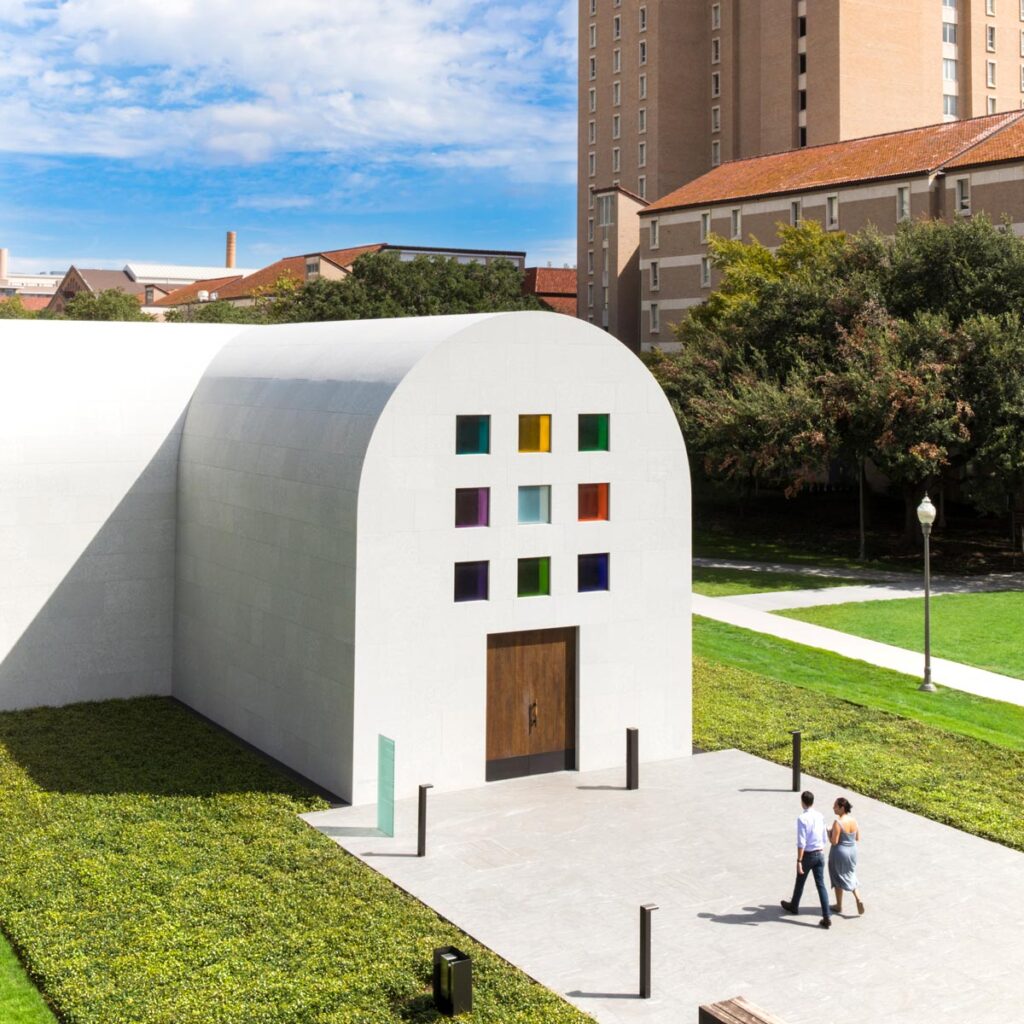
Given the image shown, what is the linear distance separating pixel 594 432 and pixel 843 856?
315 inches

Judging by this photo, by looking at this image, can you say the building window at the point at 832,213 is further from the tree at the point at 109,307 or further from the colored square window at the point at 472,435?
the tree at the point at 109,307

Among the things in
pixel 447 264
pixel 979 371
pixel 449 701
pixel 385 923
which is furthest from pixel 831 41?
pixel 385 923

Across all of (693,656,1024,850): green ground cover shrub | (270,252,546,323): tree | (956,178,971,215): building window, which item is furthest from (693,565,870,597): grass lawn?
(270,252,546,323): tree

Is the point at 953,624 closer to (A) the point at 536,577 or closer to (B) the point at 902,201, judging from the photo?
(A) the point at 536,577

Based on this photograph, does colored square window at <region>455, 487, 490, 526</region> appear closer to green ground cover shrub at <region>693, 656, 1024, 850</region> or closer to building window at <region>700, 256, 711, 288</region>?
green ground cover shrub at <region>693, 656, 1024, 850</region>

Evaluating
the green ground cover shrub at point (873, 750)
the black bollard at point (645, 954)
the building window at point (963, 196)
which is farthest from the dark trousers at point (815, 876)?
the building window at point (963, 196)

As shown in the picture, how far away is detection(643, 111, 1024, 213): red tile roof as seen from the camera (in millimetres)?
55500

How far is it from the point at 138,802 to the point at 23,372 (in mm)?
9498

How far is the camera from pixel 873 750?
2164 cm

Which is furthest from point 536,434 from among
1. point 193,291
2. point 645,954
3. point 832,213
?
point 193,291

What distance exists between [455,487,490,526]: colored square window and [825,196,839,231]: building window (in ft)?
147

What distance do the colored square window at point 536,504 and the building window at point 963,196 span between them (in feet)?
133

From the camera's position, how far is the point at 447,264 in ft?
234

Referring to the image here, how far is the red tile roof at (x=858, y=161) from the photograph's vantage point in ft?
182
